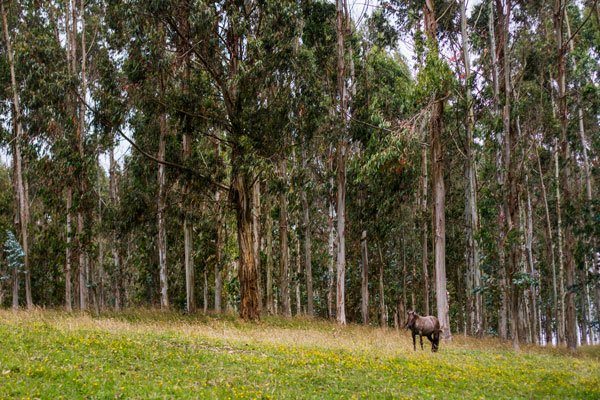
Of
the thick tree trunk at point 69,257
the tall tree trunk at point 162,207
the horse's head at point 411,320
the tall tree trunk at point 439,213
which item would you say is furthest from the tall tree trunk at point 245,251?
the horse's head at point 411,320

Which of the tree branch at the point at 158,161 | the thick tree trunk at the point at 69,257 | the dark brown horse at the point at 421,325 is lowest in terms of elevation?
the dark brown horse at the point at 421,325

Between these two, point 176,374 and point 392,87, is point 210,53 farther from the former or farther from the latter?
point 176,374

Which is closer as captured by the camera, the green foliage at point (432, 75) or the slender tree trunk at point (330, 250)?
the green foliage at point (432, 75)

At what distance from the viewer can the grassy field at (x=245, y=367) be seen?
9.95 metres

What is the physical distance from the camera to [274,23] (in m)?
22.2

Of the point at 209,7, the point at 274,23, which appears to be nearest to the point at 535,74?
the point at 274,23

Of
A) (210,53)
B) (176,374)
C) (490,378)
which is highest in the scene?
(210,53)

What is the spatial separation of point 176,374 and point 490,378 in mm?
7351

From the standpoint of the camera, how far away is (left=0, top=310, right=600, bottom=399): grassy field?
32.6ft

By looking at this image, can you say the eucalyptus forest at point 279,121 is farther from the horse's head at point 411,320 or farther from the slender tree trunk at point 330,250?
the horse's head at point 411,320

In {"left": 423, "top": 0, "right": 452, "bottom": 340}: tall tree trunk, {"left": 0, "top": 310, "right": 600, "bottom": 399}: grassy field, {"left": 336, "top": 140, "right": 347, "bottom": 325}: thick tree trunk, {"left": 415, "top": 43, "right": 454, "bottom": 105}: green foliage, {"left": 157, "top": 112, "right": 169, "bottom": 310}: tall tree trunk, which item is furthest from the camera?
{"left": 157, "top": 112, "right": 169, "bottom": 310}: tall tree trunk

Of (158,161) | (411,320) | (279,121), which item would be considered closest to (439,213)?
(411,320)

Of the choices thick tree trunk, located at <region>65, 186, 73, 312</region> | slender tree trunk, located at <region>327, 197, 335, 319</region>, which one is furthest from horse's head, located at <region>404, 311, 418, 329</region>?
thick tree trunk, located at <region>65, 186, 73, 312</region>

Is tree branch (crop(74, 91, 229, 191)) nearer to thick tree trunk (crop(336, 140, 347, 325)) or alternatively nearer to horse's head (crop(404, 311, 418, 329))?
thick tree trunk (crop(336, 140, 347, 325))
